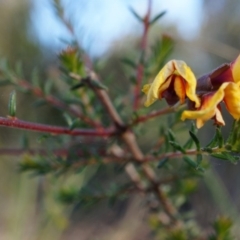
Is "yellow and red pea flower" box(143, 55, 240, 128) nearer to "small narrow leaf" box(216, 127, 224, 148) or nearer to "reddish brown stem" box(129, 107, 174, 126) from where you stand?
"small narrow leaf" box(216, 127, 224, 148)

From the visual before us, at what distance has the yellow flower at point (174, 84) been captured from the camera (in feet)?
0.96

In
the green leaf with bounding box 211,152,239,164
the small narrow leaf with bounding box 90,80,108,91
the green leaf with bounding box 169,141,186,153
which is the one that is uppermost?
the small narrow leaf with bounding box 90,80,108,91

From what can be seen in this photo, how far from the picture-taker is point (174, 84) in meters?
0.31

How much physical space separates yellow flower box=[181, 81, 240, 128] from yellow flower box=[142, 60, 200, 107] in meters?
0.01

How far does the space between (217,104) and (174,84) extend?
0.04m

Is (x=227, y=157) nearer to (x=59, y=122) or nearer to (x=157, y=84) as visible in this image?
(x=157, y=84)

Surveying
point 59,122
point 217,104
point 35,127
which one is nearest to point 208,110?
point 217,104

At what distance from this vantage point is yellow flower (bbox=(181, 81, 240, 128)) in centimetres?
27

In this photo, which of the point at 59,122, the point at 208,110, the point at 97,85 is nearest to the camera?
the point at 208,110

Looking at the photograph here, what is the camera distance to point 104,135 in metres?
0.49

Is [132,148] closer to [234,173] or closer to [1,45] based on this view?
[234,173]

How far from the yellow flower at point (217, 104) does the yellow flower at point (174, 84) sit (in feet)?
0.04

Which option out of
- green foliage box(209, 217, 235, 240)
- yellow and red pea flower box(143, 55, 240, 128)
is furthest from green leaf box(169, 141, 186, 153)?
green foliage box(209, 217, 235, 240)

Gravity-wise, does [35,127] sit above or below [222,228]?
above
